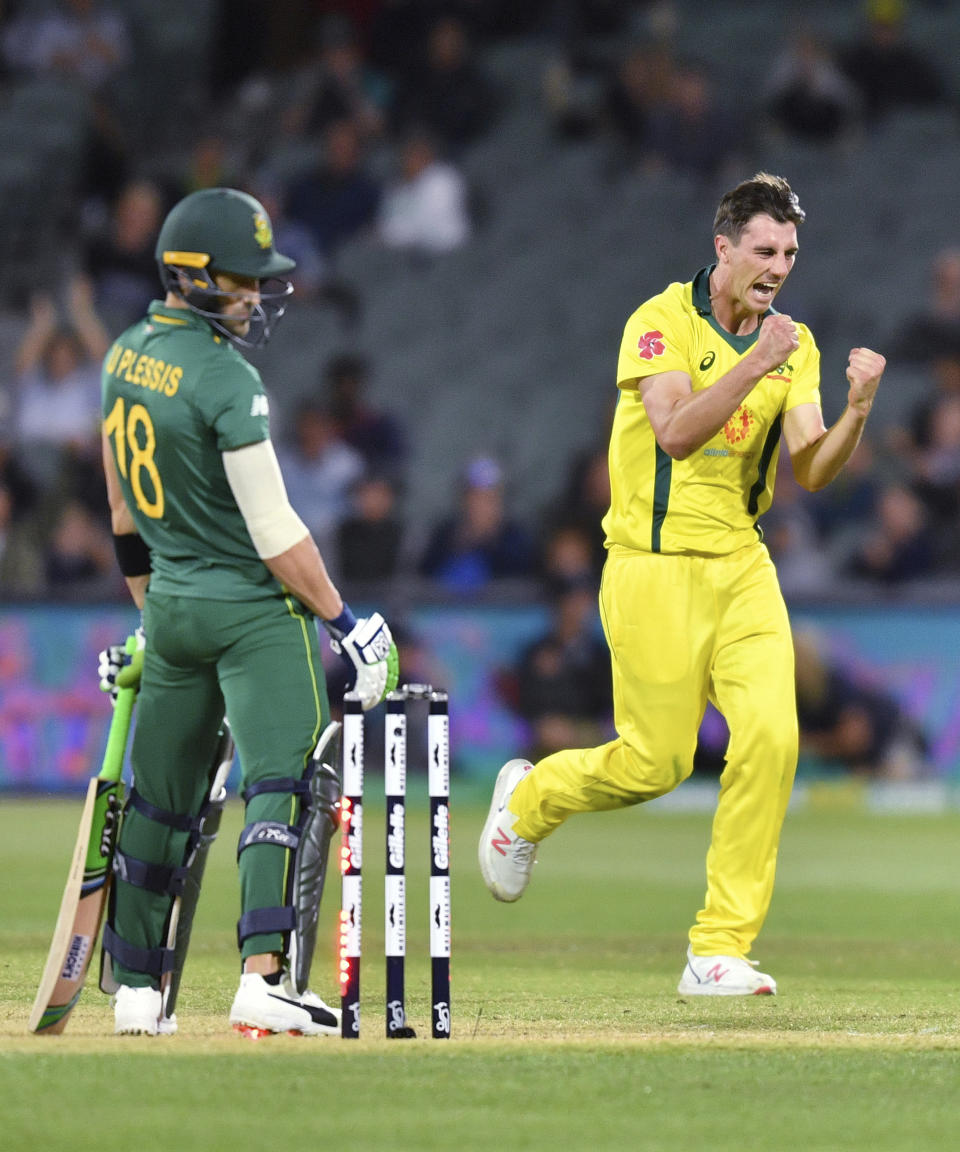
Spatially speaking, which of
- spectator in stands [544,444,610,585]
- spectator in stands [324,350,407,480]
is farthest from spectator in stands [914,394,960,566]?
spectator in stands [324,350,407,480]

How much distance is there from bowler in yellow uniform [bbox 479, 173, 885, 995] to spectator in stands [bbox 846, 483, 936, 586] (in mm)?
8003

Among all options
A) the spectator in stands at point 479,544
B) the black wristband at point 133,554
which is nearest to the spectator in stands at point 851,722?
the spectator in stands at point 479,544

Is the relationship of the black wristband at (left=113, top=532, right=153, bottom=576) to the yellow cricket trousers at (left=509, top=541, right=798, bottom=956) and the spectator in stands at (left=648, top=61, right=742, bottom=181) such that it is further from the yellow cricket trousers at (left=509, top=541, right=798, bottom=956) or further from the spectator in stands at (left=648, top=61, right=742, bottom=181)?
the spectator in stands at (left=648, top=61, right=742, bottom=181)

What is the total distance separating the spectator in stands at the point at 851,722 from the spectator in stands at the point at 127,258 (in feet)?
21.4

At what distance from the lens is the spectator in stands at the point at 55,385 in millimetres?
17156

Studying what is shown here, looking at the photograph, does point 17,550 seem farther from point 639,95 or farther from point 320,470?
point 639,95

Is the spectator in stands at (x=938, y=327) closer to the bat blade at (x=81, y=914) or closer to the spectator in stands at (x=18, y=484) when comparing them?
the spectator in stands at (x=18, y=484)

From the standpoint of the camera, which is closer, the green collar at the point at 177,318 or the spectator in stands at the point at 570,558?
the green collar at the point at 177,318

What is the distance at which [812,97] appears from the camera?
18.8m

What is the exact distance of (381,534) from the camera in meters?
15.5

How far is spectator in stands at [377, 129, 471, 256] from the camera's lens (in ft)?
62.9

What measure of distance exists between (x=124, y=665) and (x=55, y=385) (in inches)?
468

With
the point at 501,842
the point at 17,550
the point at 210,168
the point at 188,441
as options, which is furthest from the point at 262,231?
the point at 210,168

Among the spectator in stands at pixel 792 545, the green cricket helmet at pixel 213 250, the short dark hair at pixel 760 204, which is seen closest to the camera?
the green cricket helmet at pixel 213 250
